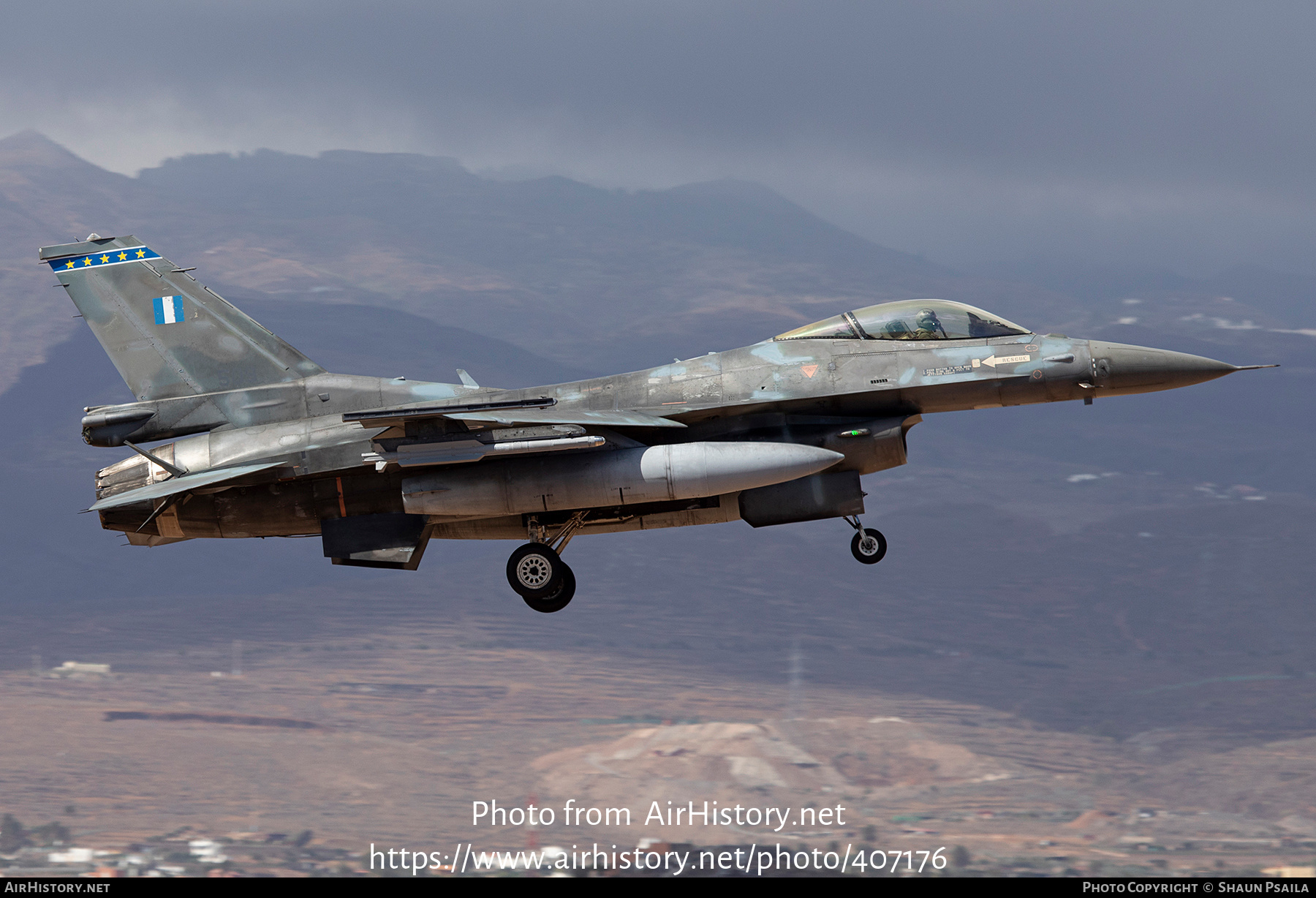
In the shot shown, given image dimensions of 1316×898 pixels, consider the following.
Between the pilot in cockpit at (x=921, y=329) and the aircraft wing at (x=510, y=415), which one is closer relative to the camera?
the aircraft wing at (x=510, y=415)

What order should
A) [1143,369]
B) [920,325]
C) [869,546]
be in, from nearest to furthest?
[1143,369] → [869,546] → [920,325]

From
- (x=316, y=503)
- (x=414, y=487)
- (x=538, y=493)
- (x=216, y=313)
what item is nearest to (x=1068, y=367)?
(x=538, y=493)

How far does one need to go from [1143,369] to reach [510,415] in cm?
980

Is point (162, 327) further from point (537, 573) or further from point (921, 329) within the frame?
point (921, 329)

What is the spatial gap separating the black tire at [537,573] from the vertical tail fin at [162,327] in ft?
16.6

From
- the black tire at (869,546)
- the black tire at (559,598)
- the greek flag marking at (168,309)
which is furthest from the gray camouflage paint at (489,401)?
the black tire at (869,546)

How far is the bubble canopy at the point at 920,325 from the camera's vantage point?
Answer: 74.3 feet

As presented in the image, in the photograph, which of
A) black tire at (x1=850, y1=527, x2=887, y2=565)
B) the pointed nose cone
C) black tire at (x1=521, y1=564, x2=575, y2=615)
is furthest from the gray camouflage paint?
black tire at (x1=850, y1=527, x2=887, y2=565)

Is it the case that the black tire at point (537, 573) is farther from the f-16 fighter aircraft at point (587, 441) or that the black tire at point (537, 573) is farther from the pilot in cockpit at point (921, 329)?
the pilot in cockpit at point (921, 329)

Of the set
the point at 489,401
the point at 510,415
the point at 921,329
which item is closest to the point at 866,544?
the point at 921,329

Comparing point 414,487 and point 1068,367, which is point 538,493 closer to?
point 414,487

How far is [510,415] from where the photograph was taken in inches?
840

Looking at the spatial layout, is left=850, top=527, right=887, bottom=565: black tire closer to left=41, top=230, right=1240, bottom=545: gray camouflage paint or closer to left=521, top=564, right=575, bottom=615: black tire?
left=41, top=230, right=1240, bottom=545: gray camouflage paint
